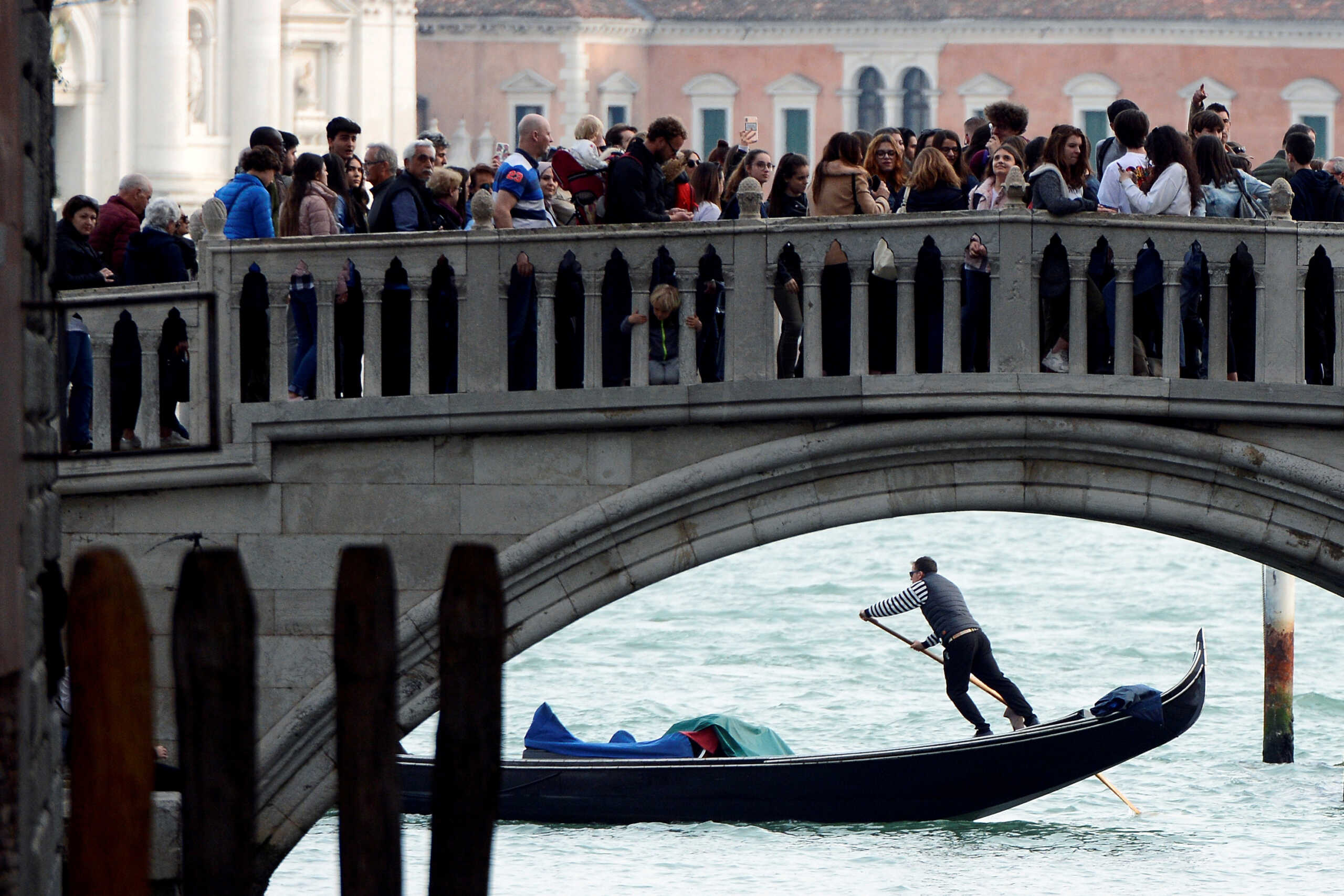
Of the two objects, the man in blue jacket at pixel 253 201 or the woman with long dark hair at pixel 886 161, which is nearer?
the man in blue jacket at pixel 253 201

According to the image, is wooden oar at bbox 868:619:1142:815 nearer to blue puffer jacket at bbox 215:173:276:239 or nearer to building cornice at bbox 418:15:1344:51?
blue puffer jacket at bbox 215:173:276:239

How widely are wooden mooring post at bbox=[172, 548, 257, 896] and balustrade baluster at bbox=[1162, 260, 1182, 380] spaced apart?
3.74 meters

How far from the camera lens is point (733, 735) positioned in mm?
13797

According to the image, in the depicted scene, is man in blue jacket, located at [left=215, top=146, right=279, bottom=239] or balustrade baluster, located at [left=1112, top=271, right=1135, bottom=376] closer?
balustrade baluster, located at [left=1112, top=271, right=1135, bottom=376]

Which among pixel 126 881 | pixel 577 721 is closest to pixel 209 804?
pixel 126 881

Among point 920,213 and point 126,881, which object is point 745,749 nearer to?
point 920,213

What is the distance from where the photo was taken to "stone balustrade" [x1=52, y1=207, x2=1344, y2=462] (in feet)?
24.3

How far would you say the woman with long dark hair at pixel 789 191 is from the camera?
303 inches

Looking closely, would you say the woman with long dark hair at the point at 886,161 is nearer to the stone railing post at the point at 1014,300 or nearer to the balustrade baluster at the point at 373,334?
the stone railing post at the point at 1014,300

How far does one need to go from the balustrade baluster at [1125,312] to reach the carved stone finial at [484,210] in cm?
179

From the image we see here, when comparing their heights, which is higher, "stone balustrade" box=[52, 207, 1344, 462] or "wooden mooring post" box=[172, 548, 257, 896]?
"stone balustrade" box=[52, 207, 1344, 462]

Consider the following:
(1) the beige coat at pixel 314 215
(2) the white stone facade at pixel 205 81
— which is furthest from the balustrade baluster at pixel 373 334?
(2) the white stone facade at pixel 205 81

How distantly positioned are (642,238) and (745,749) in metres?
6.76

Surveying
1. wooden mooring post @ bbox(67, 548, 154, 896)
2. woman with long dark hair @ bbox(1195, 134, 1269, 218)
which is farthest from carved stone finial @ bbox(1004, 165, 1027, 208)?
wooden mooring post @ bbox(67, 548, 154, 896)
